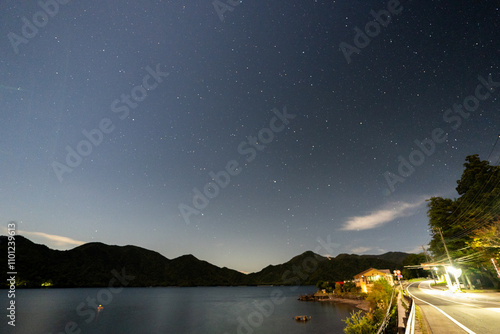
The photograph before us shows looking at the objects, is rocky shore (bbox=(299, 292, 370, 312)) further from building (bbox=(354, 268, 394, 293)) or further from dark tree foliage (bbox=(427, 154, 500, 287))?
→ dark tree foliage (bbox=(427, 154, 500, 287))

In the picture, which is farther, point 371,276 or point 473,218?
point 371,276

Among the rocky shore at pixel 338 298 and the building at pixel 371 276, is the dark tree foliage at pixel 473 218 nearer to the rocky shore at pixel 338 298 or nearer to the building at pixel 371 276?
the building at pixel 371 276

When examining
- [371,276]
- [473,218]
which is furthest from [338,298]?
[473,218]

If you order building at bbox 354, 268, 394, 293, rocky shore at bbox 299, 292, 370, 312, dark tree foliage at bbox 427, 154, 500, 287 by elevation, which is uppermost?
dark tree foliage at bbox 427, 154, 500, 287

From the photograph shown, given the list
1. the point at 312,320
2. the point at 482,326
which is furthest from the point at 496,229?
the point at 312,320

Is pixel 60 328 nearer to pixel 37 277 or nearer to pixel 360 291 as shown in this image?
pixel 360 291

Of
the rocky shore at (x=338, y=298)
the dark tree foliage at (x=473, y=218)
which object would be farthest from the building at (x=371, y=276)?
the dark tree foliage at (x=473, y=218)

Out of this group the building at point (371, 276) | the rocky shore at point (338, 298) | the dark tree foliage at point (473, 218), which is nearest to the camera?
the dark tree foliage at point (473, 218)

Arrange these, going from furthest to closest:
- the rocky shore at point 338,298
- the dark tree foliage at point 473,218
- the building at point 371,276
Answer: the rocky shore at point 338,298, the building at point 371,276, the dark tree foliage at point 473,218

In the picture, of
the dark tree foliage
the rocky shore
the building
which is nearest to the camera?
the dark tree foliage

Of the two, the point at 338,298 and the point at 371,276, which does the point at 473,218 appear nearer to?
the point at 371,276

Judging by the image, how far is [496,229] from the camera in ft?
78.7

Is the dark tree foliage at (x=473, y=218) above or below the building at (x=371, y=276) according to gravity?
above

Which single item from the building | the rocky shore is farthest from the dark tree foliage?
the rocky shore
